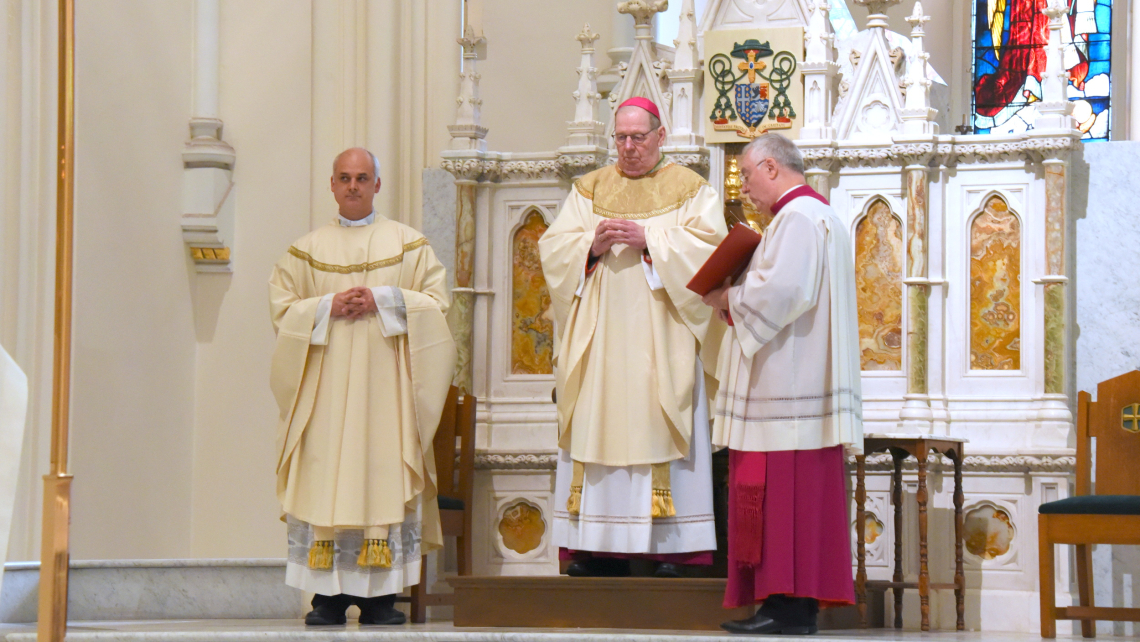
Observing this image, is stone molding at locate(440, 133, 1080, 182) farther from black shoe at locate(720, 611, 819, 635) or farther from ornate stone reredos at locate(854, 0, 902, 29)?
black shoe at locate(720, 611, 819, 635)

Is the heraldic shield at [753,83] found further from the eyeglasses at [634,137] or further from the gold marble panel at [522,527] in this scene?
the gold marble panel at [522,527]

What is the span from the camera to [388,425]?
5.87 metres

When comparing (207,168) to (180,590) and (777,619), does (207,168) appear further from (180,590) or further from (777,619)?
(777,619)

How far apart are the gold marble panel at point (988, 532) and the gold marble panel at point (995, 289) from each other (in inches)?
25.0

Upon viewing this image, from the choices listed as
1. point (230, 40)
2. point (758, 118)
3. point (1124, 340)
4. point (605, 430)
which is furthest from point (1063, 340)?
point (230, 40)

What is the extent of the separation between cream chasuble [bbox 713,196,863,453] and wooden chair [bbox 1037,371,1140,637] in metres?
1.01

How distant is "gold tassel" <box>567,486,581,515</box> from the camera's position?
5684 millimetres

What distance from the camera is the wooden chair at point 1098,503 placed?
17.7 feet

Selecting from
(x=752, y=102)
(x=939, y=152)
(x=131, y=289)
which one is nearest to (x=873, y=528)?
(x=939, y=152)

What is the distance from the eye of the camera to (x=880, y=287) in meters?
6.63

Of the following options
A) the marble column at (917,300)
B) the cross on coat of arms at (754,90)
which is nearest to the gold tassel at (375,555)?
the marble column at (917,300)

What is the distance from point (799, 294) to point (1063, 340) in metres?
1.94

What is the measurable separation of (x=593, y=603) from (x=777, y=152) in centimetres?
175

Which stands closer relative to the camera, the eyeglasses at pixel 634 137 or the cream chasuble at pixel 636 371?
the cream chasuble at pixel 636 371
